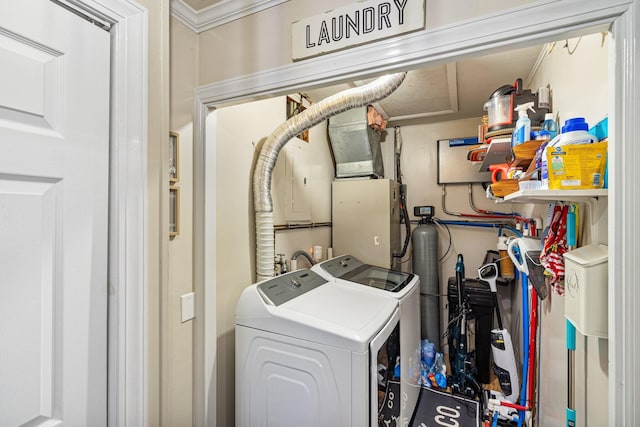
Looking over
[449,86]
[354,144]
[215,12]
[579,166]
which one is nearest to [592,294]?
[579,166]

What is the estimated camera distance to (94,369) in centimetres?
92

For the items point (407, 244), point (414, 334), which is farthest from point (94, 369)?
point (407, 244)

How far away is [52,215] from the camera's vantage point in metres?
0.82

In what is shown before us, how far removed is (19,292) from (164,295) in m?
0.40

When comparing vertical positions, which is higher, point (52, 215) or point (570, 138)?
point (570, 138)

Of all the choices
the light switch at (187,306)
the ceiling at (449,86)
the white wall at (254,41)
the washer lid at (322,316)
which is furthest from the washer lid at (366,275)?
the white wall at (254,41)

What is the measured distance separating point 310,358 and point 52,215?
3.46 feet

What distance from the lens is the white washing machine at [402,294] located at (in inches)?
70.7

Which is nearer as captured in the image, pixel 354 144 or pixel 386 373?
pixel 386 373

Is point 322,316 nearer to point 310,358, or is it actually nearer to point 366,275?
point 310,358

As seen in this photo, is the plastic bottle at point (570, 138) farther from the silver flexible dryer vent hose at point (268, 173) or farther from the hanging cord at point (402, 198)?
the hanging cord at point (402, 198)

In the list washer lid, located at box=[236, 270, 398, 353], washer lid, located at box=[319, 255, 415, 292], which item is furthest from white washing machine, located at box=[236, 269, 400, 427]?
washer lid, located at box=[319, 255, 415, 292]

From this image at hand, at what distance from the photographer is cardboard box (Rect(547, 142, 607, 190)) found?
0.80 m

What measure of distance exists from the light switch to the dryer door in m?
0.82
